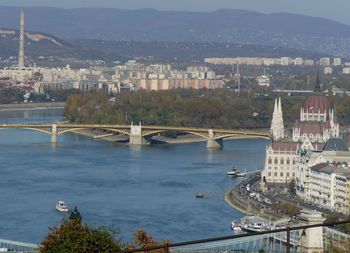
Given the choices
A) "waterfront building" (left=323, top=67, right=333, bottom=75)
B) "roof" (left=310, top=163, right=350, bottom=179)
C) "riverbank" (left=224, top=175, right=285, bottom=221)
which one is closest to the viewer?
"riverbank" (left=224, top=175, right=285, bottom=221)

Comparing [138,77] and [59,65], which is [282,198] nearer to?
[138,77]

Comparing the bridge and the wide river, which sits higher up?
the bridge

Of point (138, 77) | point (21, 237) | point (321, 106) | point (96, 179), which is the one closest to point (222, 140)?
point (321, 106)

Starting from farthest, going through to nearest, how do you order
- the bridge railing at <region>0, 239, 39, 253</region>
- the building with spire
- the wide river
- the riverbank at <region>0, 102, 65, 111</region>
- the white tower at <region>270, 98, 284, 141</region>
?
1. the riverbank at <region>0, 102, 65, 111</region>
2. the white tower at <region>270, 98, 284, 141</region>
3. the building with spire
4. the wide river
5. the bridge railing at <region>0, 239, 39, 253</region>

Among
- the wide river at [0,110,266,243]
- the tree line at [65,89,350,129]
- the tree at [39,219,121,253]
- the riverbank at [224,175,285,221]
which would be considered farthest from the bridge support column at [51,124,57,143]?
the tree at [39,219,121,253]

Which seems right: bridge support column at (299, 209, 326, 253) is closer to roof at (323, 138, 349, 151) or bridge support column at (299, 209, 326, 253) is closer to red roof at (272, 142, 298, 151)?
roof at (323, 138, 349, 151)

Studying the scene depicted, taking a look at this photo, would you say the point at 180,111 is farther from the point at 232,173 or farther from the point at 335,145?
the point at 335,145
